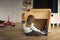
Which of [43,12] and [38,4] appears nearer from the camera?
[43,12]

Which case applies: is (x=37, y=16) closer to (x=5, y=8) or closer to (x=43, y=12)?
(x=43, y=12)

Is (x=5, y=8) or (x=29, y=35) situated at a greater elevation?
(x=5, y=8)

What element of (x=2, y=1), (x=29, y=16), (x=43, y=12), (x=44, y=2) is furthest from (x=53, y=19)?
(x=2, y=1)

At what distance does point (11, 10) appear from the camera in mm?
6445

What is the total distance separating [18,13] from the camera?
651cm

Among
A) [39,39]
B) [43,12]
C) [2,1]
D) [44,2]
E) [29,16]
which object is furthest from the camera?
[2,1]

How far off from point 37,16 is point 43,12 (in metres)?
0.20

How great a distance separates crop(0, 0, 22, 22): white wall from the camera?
634 centimetres

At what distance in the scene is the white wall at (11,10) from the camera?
6.34m

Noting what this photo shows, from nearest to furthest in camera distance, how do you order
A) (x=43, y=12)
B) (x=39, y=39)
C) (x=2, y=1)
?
(x=39, y=39) < (x=43, y=12) < (x=2, y=1)

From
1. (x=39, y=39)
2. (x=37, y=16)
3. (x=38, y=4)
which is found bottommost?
(x=39, y=39)

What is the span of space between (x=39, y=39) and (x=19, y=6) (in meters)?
3.47

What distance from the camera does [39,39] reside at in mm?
3244

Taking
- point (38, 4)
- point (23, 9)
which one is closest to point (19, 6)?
point (23, 9)
